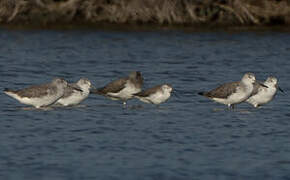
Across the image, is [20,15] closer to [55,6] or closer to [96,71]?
[55,6]

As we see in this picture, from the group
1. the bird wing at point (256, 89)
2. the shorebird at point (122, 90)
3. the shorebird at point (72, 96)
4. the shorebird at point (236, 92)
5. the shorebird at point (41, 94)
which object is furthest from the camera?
the shorebird at point (122, 90)

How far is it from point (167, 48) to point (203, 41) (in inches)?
111

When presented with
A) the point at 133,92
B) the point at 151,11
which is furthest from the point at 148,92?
the point at 151,11

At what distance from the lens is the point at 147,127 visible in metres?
18.0

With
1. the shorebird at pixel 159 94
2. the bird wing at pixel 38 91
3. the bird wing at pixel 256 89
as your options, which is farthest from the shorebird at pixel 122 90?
the bird wing at pixel 256 89

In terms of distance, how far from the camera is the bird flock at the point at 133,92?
1966cm

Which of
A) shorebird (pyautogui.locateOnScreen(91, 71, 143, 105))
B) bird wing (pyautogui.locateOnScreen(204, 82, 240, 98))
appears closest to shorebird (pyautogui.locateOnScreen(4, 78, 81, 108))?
shorebird (pyautogui.locateOnScreen(91, 71, 143, 105))

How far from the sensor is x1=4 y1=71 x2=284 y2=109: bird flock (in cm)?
1966

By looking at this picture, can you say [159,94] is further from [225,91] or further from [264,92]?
[264,92]

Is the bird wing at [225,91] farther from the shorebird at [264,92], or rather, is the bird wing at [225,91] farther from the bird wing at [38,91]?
the bird wing at [38,91]

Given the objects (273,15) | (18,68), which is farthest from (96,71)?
(273,15)

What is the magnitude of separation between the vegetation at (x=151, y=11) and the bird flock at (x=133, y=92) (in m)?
21.8

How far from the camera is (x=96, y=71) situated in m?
30.0

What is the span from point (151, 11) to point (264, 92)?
23.2m
